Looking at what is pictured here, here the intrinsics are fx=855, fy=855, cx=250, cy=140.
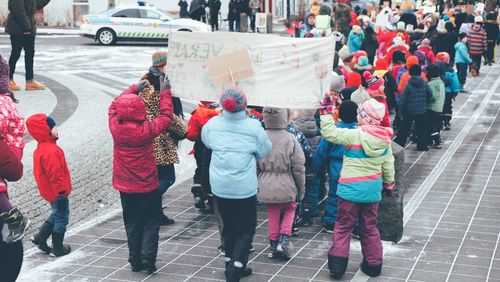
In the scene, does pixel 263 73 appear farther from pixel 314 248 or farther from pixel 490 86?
pixel 490 86

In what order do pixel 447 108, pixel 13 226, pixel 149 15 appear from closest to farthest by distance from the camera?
pixel 13 226, pixel 447 108, pixel 149 15

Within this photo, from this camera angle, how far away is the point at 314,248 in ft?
28.5

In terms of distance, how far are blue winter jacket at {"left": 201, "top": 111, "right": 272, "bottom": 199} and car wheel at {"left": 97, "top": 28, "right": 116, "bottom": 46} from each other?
2304cm

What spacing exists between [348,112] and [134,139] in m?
2.10

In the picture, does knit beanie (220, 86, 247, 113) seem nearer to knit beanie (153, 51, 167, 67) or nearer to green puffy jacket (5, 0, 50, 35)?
knit beanie (153, 51, 167, 67)

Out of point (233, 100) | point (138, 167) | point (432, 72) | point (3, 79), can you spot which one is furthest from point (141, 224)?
point (432, 72)

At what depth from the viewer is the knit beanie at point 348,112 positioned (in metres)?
8.24

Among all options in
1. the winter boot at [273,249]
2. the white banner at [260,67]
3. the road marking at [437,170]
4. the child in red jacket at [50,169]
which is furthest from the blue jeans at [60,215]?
the road marking at [437,170]

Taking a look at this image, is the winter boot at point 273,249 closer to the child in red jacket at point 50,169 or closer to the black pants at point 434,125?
the child in red jacket at point 50,169

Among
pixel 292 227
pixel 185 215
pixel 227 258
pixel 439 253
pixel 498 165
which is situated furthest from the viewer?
pixel 498 165

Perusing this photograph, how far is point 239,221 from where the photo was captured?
7.40m

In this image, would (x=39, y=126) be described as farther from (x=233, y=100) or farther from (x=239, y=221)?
(x=239, y=221)

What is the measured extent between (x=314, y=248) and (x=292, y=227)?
0.45m

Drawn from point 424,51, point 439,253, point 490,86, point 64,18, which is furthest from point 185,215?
point 64,18
